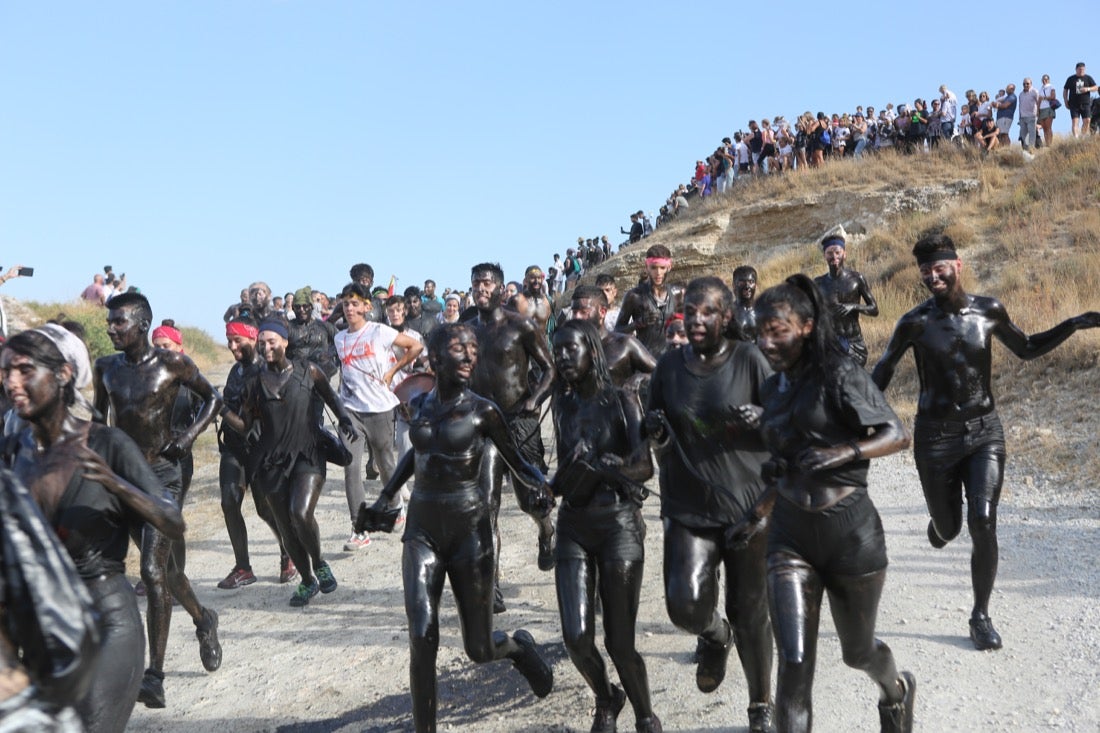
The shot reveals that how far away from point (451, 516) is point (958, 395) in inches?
116

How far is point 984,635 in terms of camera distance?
595cm

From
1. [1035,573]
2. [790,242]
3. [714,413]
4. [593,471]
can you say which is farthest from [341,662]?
[790,242]

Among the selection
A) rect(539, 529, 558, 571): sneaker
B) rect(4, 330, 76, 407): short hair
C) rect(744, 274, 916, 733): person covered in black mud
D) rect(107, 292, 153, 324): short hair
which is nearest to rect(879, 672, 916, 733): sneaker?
rect(744, 274, 916, 733): person covered in black mud

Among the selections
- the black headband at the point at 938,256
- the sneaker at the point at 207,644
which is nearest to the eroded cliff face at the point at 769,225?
the black headband at the point at 938,256

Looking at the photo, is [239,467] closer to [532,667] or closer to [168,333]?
[168,333]

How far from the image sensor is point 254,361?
8.48 m

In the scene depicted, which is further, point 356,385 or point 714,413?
point 356,385

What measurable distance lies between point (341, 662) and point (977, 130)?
2488cm

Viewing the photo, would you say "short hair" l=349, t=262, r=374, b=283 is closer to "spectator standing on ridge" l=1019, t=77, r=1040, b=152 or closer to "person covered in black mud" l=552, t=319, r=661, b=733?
"person covered in black mud" l=552, t=319, r=661, b=733

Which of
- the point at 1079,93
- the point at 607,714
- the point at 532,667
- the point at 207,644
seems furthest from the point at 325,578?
the point at 1079,93

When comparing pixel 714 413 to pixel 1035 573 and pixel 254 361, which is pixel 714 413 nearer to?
pixel 1035 573

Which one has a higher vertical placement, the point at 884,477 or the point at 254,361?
the point at 254,361

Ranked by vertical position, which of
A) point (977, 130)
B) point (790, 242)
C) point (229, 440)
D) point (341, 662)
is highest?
point (977, 130)

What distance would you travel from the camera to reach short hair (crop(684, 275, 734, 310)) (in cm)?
Answer: 497
